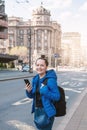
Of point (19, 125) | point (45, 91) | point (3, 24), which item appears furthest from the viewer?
point (3, 24)

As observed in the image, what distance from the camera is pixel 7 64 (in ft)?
356

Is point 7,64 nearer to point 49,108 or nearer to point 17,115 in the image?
point 17,115

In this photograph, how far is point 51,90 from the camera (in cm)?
587

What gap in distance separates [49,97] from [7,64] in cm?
10315

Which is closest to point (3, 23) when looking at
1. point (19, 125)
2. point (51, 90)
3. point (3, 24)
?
point (3, 24)

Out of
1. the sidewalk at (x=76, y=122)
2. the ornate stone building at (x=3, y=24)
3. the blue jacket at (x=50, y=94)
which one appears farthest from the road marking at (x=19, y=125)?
the ornate stone building at (x=3, y=24)

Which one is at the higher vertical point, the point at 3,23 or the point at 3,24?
the point at 3,23

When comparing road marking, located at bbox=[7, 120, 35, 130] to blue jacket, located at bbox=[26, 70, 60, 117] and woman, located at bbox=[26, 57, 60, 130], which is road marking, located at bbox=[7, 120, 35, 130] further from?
blue jacket, located at bbox=[26, 70, 60, 117]

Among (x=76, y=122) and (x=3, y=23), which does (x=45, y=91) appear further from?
(x=3, y=23)

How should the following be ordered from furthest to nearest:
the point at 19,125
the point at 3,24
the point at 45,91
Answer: the point at 3,24 → the point at 19,125 → the point at 45,91

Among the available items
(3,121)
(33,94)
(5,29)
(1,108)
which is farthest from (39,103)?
(5,29)

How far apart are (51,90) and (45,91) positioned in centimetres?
12

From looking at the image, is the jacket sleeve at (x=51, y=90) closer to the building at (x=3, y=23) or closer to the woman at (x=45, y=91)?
the woman at (x=45, y=91)

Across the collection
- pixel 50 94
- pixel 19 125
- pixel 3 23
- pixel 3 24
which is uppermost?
pixel 3 23
